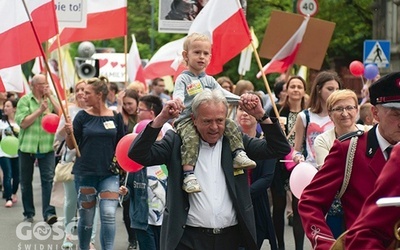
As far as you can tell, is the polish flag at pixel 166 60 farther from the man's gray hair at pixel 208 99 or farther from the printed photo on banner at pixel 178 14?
the man's gray hair at pixel 208 99

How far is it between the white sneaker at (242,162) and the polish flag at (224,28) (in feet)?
15.6

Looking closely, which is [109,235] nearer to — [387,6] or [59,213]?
[59,213]

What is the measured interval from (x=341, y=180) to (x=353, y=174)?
6 centimetres

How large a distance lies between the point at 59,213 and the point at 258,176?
6200 mm

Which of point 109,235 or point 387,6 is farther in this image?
point 387,6

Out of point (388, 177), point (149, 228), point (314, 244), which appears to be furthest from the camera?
point (149, 228)

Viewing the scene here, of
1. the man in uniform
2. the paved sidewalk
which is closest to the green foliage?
the paved sidewalk

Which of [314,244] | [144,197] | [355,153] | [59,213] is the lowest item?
[59,213]

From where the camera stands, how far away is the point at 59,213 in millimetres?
15555

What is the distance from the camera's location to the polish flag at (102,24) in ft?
52.0

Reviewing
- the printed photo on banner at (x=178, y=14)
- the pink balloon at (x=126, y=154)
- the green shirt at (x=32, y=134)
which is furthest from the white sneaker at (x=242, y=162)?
the printed photo on banner at (x=178, y=14)

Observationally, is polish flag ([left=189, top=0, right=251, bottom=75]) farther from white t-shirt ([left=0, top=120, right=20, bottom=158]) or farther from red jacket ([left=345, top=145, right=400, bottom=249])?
red jacket ([left=345, top=145, right=400, bottom=249])

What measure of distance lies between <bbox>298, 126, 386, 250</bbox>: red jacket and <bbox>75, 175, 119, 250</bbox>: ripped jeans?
5322mm

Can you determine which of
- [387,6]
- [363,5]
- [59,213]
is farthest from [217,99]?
[387,6]
